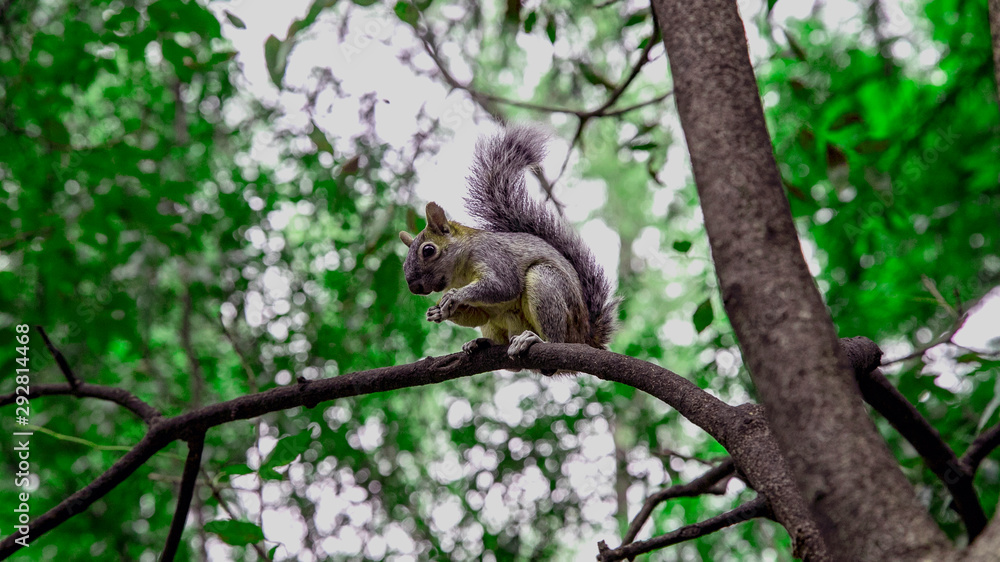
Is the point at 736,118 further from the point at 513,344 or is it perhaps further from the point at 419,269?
the point at 419,269

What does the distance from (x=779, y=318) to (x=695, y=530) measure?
0.74m

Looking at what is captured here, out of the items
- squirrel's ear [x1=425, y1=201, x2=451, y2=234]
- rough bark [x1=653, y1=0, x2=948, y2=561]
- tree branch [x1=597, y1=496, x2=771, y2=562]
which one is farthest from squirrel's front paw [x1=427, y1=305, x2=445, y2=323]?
rough bark [x1=653, y1=0, x2=948, y2=561]

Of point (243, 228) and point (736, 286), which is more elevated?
point (243, 228)

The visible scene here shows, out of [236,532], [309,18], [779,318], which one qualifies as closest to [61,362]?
[236,532]

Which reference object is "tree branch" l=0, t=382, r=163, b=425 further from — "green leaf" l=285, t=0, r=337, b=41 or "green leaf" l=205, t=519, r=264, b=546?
"green leaf" l=285, t=0, r=337, b=41

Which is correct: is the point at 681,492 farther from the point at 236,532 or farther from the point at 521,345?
the point at 236,532

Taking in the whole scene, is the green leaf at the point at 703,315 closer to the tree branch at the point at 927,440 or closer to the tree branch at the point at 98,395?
the tree branch at the point at 927,440

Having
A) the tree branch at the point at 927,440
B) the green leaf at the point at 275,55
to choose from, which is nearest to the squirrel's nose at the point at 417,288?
the green leaf at the point at 275,55

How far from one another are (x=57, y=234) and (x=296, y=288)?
121cm

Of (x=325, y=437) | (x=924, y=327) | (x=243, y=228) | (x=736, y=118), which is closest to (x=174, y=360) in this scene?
(x=243, y=228)

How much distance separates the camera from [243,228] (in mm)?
3834

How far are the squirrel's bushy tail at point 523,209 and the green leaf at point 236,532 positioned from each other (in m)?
1.23

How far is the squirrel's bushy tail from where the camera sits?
255 cm

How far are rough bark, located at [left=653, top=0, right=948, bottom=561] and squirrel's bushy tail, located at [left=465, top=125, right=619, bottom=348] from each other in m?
1.52
